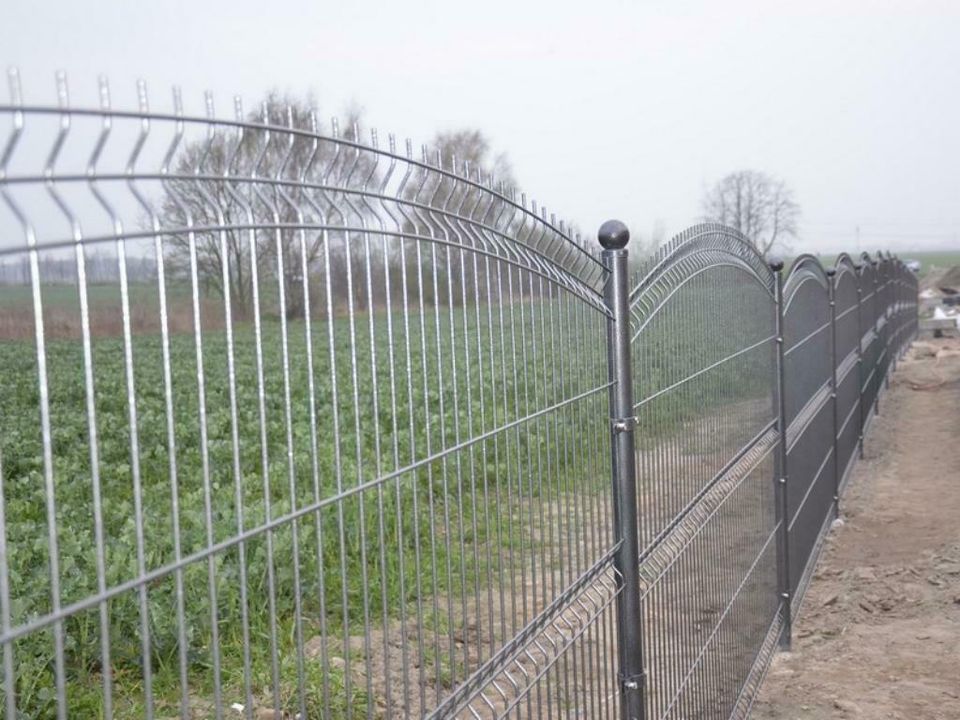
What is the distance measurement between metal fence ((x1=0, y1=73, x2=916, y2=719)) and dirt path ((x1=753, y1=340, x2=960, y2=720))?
26 centimetres

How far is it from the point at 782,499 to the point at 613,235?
3.31m

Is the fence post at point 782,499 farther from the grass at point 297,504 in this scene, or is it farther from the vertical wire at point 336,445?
the vertical wire at point 336,445

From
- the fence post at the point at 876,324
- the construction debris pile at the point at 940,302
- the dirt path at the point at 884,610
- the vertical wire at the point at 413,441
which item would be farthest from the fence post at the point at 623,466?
the construction debris pile at the point at 940,302

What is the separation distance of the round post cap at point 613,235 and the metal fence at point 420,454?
1 centimetres

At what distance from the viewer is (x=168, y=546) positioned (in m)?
6.75

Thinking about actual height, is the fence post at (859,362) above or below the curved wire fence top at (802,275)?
below

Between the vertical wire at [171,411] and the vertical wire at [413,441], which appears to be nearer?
the vertical wire at [171,411]

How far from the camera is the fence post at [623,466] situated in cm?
358

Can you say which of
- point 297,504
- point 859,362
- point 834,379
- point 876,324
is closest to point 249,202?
point 297,504

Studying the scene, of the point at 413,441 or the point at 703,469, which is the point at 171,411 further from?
the point at 703,469

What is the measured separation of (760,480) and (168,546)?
3567 millimetres

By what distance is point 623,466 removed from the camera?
3619 mm

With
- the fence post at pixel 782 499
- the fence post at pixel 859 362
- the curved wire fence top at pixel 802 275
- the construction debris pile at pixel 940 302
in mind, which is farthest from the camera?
the construction debris pile at pixel 940 302

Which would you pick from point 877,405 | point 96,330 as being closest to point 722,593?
point 96,330
